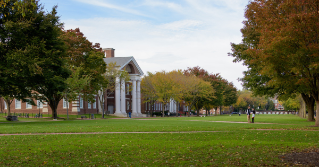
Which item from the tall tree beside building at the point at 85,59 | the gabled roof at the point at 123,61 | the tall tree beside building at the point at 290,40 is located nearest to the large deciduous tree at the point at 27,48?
the tall tree beside building at the point at 85,59

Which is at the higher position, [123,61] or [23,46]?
[123,61]

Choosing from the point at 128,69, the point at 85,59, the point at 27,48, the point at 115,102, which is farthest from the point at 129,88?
the point at 27,48

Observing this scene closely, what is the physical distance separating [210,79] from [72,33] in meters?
41.4

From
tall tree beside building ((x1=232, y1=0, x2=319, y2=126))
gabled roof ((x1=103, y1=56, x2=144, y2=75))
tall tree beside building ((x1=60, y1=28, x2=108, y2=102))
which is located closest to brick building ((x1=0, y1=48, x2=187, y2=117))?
gabled roof ((x1=103, y1=56, x2=144, y2=75))

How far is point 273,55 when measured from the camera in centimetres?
2075

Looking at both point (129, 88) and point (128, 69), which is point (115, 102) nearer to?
point (129, 88)

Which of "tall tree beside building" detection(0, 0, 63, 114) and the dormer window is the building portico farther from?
"tall tree beside building" detection(0, 0, 63, 114)

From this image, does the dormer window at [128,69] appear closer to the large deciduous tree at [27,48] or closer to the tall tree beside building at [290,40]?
the large deciduous tree at [27,48]

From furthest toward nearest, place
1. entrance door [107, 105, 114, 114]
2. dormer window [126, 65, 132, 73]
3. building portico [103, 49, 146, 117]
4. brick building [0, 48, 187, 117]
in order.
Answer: entrance door [107, 105, 114, 114] < dormer window [126, 65, 132, 73] < building portico [103, 49, 146, 117] < brick building [0, 48, 187, 117]

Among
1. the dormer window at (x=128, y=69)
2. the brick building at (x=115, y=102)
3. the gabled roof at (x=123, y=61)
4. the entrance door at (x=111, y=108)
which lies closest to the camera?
the brick building at (x=115, y=102)

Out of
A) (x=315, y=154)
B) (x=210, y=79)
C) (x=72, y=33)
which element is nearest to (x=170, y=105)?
(x=210, y=79)

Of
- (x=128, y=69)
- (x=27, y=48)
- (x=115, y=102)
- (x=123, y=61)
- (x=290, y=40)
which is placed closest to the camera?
(x=290, y=40)

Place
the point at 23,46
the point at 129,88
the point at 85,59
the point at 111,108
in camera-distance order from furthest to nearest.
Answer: the point at 111,108
the point at 129,88
the point at 85,59
the point at 23,46

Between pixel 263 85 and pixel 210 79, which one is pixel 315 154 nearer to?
pixel 263 85
